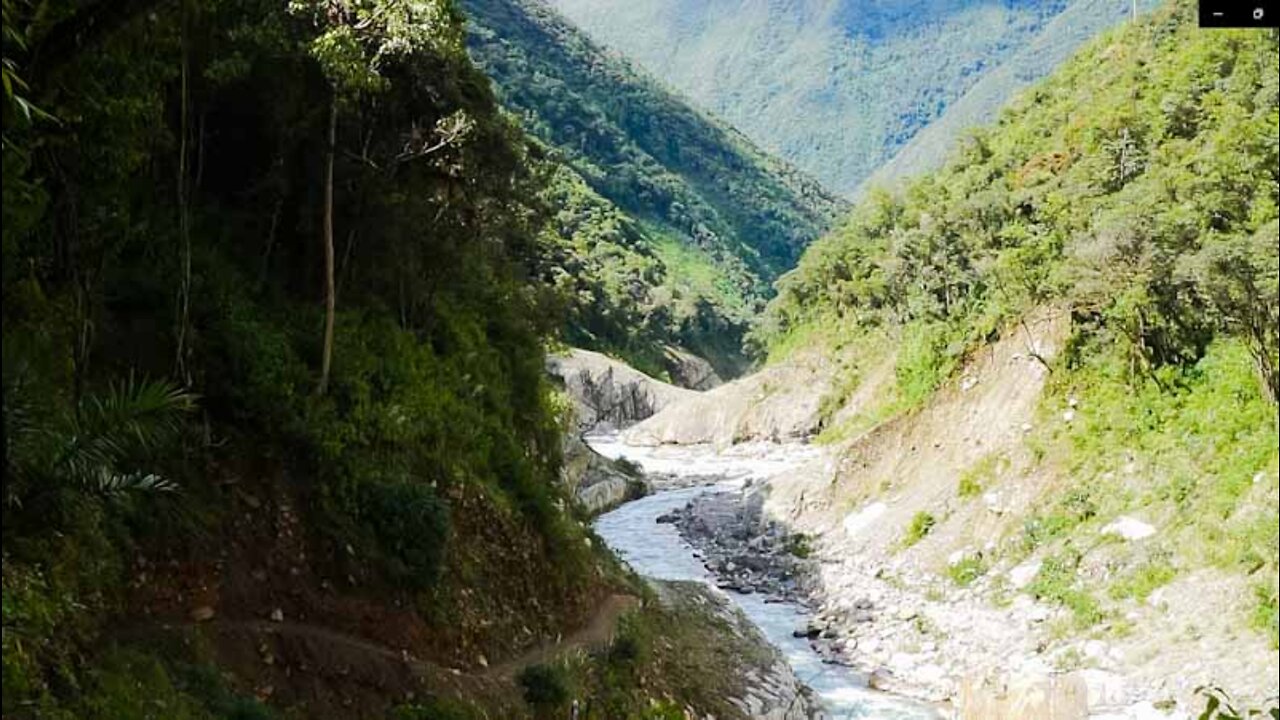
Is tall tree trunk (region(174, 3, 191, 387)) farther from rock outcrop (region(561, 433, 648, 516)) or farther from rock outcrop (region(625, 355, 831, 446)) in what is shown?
rock outcrop (region(625, 355, 831, 446))

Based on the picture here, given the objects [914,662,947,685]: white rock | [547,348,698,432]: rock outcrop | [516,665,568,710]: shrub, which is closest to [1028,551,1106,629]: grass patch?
[914,662,947,685]: white rock

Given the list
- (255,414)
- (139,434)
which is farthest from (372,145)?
(139,434)

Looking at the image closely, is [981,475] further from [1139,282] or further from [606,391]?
[606,391]

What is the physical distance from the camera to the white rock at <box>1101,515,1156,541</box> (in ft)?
78.6

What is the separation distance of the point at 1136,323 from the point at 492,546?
58.0 ft

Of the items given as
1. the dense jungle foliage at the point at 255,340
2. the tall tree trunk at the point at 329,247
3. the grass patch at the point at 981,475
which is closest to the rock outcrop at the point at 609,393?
the grass patch at the point at 981,475

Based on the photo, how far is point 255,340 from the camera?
49.4 feet

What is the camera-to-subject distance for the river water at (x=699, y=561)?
74.7ft

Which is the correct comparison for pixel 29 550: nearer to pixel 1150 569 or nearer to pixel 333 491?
pixel 333 491

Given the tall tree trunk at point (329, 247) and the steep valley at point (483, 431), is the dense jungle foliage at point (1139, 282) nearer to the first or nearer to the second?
the steep valley at point (483, 431)

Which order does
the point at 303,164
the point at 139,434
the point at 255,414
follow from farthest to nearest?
the point at 303,164 < the point at 255,414 < the point at 139,434

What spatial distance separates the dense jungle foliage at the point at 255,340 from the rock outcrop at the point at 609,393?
53199mm

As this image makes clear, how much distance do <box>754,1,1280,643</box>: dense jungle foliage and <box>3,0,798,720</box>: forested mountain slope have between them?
8464mm

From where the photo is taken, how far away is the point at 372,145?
17.9 meters
